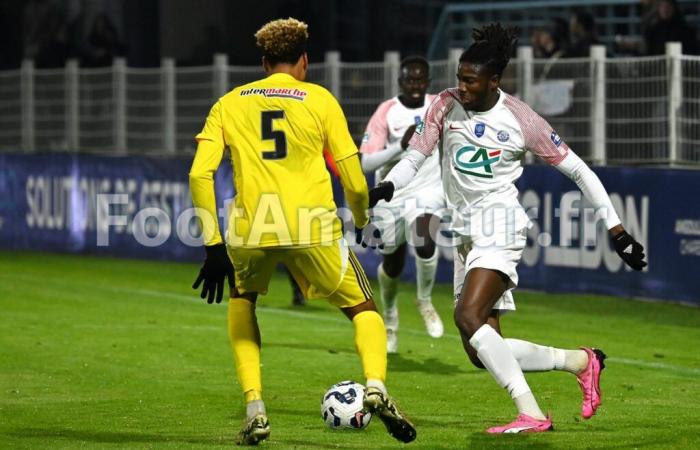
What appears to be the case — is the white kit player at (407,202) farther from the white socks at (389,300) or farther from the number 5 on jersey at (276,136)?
the number 5 on jersey at (276,136)

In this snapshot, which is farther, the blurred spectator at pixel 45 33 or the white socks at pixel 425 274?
the blurred spectator at pixel 45 33

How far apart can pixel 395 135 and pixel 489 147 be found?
417 centimetres

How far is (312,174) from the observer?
25.9 feet

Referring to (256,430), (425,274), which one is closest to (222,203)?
(425,274)

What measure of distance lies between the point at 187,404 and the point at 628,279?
7478mm

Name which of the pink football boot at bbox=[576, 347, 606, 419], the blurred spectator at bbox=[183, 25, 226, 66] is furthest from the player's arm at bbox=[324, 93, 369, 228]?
the blurred spectator at bbox=[183, 25, 226, 66]

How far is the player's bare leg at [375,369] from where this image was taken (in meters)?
7.54

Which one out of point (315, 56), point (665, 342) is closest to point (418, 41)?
point (315, 56)

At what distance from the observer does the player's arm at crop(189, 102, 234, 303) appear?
7.83 metres

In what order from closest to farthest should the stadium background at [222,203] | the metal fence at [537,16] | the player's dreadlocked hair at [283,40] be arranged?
1. the player's dreadlocked hair at [283,40]
2. the stadium background at [222,203]
3. the metal fence at [537,16]

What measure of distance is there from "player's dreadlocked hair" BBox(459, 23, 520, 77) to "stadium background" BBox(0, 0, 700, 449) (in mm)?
1934

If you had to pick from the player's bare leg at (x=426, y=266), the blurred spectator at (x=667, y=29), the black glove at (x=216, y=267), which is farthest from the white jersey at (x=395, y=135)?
the blurred spectator at (x=667, y=29)

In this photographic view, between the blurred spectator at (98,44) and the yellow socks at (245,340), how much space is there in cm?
1687

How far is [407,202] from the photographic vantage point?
12.6 metres
